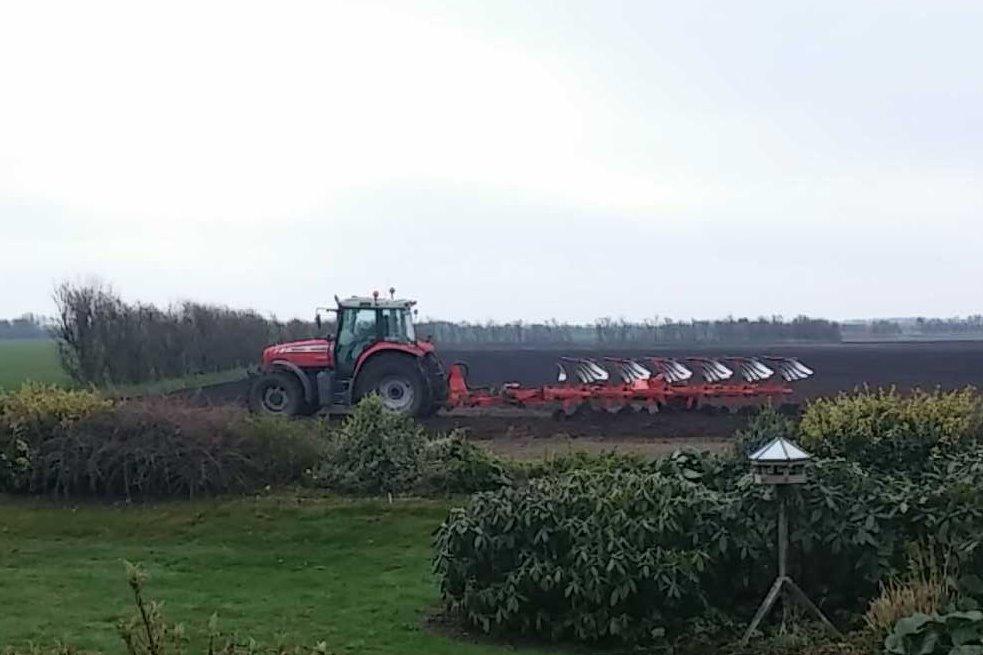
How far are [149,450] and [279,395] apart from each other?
7790 mm

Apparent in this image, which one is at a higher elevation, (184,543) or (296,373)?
(296,373)

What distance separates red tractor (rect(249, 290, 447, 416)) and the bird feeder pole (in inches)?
512

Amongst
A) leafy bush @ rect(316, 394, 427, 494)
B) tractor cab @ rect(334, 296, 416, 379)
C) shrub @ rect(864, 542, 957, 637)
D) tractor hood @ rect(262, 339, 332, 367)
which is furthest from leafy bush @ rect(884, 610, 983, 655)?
tractor hood @ rect(262, 339, 332, 367)

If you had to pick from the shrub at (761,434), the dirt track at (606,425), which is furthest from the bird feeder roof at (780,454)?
the dirt track at (606,425)

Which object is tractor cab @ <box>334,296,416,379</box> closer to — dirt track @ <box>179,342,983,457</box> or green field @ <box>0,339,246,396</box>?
dirt track @ <box>179,342,983,457</box>

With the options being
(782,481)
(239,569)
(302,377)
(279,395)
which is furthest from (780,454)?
(279,395)

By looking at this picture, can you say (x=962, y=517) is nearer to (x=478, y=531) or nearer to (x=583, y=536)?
(x=583, y=536)

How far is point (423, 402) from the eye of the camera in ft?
67.4

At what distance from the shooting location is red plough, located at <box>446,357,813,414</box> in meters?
20.7

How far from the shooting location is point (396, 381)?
20.4 metres

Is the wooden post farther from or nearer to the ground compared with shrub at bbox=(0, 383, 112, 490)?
nearer to the ground

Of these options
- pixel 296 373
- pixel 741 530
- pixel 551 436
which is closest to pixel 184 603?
pixel 741 530

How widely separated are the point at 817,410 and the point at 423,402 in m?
8.76

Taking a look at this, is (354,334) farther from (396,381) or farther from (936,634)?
(936,634)
